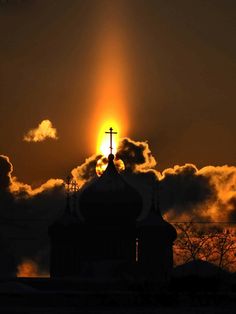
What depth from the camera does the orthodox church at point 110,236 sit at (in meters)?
136

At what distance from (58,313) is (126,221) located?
198 feet

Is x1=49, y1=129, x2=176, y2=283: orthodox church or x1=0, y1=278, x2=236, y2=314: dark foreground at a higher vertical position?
x1=49, y1=129, x2=176, y2=283: orthodox church

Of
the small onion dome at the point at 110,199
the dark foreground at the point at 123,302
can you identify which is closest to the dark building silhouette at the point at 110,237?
the small onion dome at the point at 110,199

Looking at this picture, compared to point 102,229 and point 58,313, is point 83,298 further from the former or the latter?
point 102,229

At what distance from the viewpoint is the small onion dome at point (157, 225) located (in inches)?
5364

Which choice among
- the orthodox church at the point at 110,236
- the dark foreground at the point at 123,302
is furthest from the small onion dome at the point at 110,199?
the dark foreground at the point at 123,302

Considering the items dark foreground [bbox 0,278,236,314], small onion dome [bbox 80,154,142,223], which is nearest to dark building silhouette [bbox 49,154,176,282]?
small onion dome [bbox 80,154,142,223]

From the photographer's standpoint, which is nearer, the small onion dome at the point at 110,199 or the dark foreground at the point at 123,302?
the dark foreground at the point at 123,302

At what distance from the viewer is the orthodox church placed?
13625cm

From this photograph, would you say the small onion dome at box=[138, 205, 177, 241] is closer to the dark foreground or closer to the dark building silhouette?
the dark building silhouette

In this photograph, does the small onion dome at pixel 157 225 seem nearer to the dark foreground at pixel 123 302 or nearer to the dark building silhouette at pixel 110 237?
the dark building silhouette at pixel 110 237

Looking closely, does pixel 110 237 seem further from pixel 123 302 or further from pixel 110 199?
pixel 123 302

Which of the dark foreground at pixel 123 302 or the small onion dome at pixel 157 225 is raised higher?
the small onion dome at pixel 157 225

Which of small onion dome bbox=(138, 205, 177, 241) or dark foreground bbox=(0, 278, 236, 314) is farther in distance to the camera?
small onion dome bbox=(138, 205, 177, 241)
